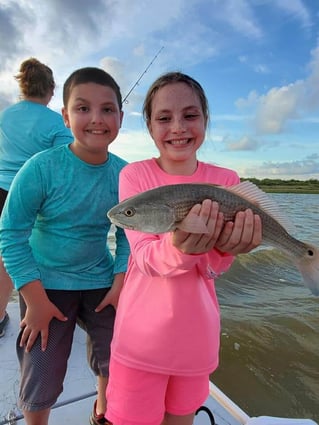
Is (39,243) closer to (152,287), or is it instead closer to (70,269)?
(70,269)

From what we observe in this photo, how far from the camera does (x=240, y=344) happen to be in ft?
17.4

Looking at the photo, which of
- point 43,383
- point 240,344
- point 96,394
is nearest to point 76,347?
point 96,394

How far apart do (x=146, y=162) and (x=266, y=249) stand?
32.5 ft

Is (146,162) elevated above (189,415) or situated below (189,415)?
above

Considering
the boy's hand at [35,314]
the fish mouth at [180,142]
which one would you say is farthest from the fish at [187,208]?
the boy's hand at [35,314]

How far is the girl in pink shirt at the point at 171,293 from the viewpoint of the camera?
1.60 meters

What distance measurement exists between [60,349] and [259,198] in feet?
4.90

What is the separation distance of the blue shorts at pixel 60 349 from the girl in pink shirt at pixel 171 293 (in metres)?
0.43

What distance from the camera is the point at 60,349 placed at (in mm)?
2148

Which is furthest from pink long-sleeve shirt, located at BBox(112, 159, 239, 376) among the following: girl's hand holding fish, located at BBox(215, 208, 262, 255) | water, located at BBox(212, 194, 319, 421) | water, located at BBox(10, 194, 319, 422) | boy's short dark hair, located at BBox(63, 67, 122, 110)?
water, located at BBox(10, 194, 319, 422)

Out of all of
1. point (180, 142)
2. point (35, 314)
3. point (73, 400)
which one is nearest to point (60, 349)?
point (35, 314)

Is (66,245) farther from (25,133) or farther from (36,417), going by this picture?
(25,133)

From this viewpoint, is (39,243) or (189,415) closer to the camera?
(189,415)

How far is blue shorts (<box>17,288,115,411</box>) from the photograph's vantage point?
6.67ft
